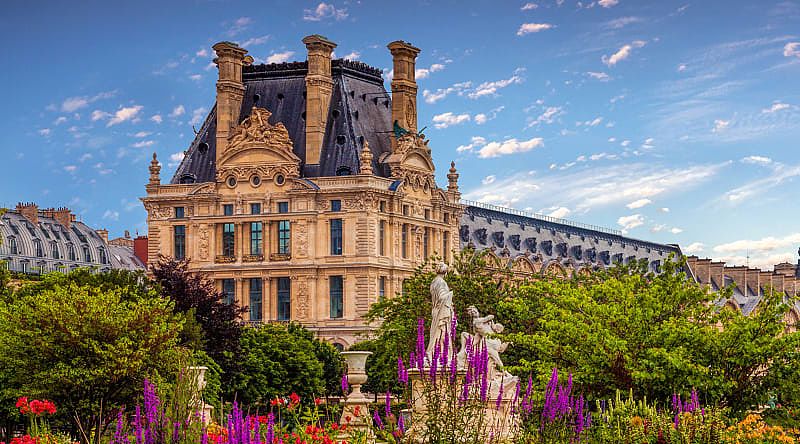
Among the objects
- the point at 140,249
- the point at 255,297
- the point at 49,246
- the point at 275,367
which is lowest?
the point at 275,367

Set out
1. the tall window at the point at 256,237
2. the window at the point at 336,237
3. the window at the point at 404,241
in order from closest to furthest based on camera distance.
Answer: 1. the window at the point at 336,237
2. the tall window at the point at 256,237
3. the window at the point at 404,241

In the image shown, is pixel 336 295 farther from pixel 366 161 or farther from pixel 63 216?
pixel 63 216

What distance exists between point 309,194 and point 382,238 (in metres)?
5.52

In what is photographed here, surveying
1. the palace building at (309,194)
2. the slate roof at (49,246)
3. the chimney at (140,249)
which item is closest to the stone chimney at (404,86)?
the palace building at (309,194)

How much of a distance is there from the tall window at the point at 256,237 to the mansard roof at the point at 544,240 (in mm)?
28669

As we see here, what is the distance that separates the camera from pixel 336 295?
97.8 meters

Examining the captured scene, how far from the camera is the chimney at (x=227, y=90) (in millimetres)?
102062

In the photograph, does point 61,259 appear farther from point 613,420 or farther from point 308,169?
point 613,420

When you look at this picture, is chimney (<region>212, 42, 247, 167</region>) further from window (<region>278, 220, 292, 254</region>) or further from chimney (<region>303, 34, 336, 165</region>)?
window (<region>278, 220, 292, 254</region>)

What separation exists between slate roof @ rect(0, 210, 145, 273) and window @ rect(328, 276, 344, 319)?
23655 millimetres

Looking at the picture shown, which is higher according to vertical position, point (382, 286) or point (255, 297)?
point (382, 286)

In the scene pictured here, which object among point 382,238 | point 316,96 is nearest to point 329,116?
point 316,96

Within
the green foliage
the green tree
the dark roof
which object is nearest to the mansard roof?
the dark roof

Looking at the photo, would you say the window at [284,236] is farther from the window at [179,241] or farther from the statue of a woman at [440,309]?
the statue of a woman at [440,309]
